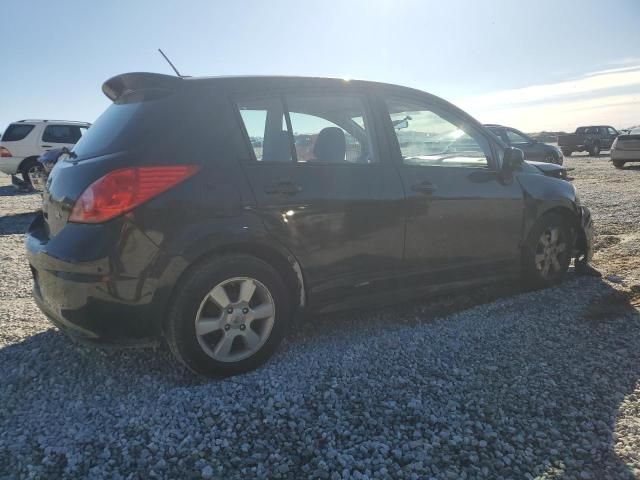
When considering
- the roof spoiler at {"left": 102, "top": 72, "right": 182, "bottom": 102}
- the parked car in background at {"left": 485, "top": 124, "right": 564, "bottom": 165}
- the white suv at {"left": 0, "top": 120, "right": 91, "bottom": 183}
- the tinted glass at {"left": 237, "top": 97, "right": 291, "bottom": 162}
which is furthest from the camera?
the parked car in background at {"left": 485, "top": 124, "right": 564, "bottom": 165}

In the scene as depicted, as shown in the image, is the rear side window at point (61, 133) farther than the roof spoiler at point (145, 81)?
Yes

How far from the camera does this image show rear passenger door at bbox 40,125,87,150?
14.0 metres

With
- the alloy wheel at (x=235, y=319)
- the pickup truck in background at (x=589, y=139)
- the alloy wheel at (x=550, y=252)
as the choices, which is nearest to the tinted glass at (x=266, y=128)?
the alloy wheel at (x=235, y=319)

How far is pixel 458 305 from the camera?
4.12 metres

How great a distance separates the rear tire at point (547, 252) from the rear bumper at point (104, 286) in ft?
10.4

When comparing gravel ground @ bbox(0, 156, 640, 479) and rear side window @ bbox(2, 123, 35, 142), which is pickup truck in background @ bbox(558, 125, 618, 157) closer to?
rear side window @ bbox(2, 123, 35, 142)

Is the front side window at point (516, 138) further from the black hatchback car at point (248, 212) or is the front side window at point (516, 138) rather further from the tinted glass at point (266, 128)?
the tinted glass at point (266, 128)

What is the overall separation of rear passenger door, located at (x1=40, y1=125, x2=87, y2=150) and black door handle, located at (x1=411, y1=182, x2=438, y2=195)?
1299cm

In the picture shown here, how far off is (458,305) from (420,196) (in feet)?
3.69

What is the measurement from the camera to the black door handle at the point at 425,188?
11.6 ft

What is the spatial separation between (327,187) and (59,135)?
13.7m

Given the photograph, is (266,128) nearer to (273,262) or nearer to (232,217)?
(232,217)

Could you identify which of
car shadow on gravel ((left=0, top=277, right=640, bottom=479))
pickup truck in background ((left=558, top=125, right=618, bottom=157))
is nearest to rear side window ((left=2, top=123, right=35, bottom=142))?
car shadow on gravel ((left=0, top=277, right=640, bottom=479))

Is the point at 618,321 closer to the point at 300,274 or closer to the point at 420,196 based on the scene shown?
the point at 420,196
